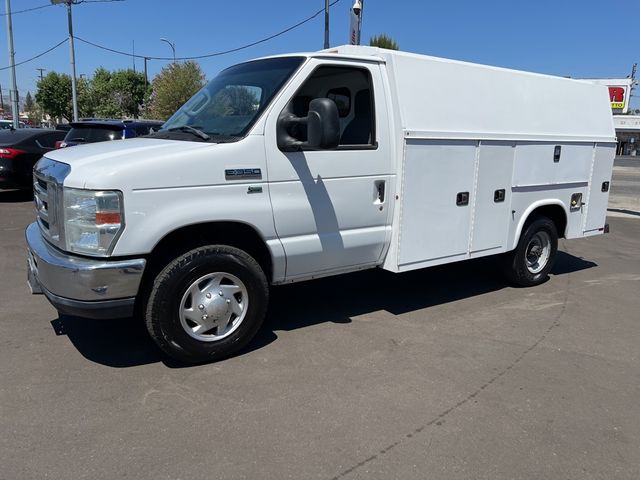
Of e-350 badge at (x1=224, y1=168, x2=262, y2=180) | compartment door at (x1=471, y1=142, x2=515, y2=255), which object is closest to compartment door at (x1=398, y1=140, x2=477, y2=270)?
compartment door at (x1=471, y1=142, x2=515, y2=255)

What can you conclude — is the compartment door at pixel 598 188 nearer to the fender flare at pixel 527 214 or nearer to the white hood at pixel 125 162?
the fender flare at pixel 527 214

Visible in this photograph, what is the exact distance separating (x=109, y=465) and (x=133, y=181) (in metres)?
1.71

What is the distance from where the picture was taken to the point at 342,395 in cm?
361

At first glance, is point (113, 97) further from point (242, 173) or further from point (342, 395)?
point (342, 395)

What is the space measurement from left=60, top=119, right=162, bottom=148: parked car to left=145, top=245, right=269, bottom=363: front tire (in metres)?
7.25

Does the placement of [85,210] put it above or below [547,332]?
above

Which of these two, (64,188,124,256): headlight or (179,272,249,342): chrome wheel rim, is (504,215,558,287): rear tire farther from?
(64,188,124,256): headlight

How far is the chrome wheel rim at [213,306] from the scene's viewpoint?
3865 mm

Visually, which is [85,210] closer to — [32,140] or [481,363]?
[481,363]

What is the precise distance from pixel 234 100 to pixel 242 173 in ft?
2.83

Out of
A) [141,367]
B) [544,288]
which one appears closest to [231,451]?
[141,367]

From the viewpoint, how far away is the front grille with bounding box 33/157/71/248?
11.8ft

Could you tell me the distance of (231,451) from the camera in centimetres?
296

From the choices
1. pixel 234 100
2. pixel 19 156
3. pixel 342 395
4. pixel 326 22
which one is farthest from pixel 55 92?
pixel 342 395
